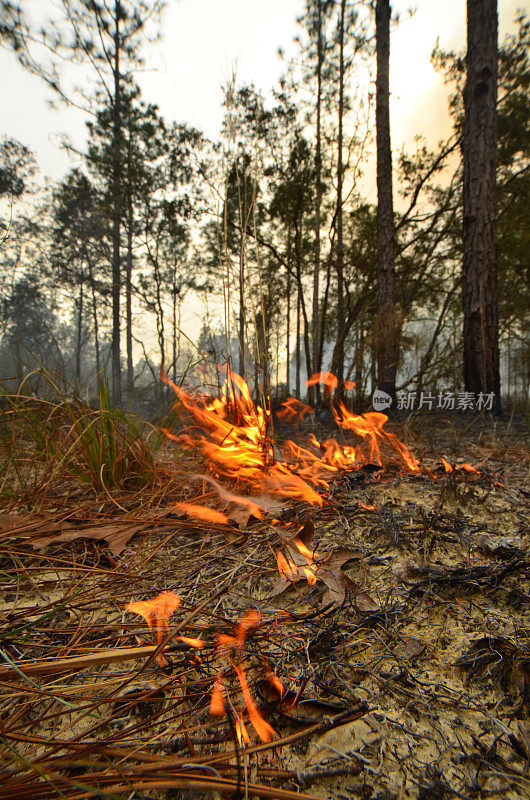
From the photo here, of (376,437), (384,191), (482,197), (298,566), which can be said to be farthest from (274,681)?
(384,191)

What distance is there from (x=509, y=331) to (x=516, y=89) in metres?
9.08

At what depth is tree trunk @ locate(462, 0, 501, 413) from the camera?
468 centimetres

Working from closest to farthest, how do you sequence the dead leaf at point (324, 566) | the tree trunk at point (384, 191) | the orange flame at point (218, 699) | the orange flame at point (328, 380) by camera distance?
1. the orange flame at point (218, 699)
2. the dead leaf at point (324, 566)
3. the orange flame at point (328, 380)
4. the tree trunk at point (384, 191)

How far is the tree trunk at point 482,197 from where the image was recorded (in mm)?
4684

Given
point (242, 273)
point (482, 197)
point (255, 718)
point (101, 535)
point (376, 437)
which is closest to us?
point (255, 718)

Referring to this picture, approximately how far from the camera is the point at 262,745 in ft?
1.88

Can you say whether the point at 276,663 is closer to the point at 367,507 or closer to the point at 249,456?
the point at 367,507

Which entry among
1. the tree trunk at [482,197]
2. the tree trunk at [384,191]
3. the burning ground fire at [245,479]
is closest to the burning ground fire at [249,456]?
the burning ground fire at [245,479]

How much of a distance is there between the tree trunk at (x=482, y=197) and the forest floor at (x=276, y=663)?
413 cm

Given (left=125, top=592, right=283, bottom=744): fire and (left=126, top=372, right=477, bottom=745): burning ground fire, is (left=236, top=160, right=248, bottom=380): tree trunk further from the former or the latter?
(left=125, top=592, right=283, bottom=744): fire

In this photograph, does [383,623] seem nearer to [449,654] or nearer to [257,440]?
[449,654]

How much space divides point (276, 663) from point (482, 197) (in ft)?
19.9

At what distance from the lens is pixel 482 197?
4.75m

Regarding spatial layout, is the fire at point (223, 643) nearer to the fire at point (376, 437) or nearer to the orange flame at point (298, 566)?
the orange flame at point (298, 566)
